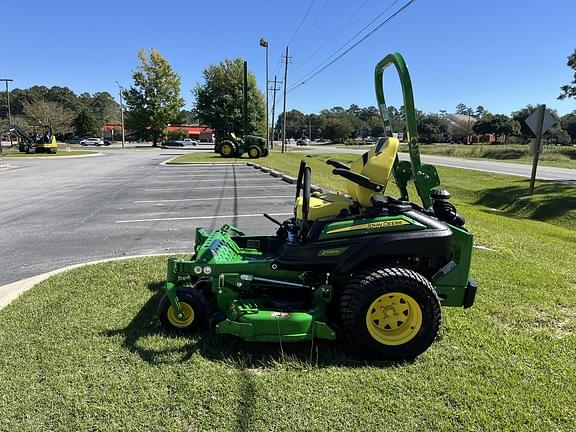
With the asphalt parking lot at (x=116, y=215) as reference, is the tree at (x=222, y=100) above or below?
above

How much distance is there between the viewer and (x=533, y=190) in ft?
49.6

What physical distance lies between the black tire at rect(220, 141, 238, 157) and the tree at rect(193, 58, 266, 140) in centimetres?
1698

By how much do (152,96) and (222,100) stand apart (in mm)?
16952

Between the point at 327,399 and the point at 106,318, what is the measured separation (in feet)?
6.98

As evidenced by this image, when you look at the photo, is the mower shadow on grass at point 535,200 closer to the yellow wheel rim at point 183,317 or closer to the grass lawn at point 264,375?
the grass lawn at point 264,375

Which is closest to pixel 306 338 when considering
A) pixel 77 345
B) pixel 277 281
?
pixel 277 281

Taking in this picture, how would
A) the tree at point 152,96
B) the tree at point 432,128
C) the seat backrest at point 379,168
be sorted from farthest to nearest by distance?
the tree at point 432,128
the tree at point 152,96
the seat backrest at point 379,168

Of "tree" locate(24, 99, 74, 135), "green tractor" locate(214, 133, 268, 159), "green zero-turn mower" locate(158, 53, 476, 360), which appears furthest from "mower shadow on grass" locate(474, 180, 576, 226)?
"tree" locate(24, 99, 74, 135)

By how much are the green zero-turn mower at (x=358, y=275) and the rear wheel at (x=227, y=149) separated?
24.7m

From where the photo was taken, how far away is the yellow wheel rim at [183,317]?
3.48 m

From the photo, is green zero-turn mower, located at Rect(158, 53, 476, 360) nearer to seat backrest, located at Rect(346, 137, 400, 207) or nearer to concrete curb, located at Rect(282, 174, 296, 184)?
seat backrest, located at Rect(346, 137, 400, 207)

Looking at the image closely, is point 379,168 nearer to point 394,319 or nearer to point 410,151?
point 410,151

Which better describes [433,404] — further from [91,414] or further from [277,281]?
[91,414]

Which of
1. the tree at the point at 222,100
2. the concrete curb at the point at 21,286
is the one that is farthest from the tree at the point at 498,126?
the concrete curb at the point at 21,286
